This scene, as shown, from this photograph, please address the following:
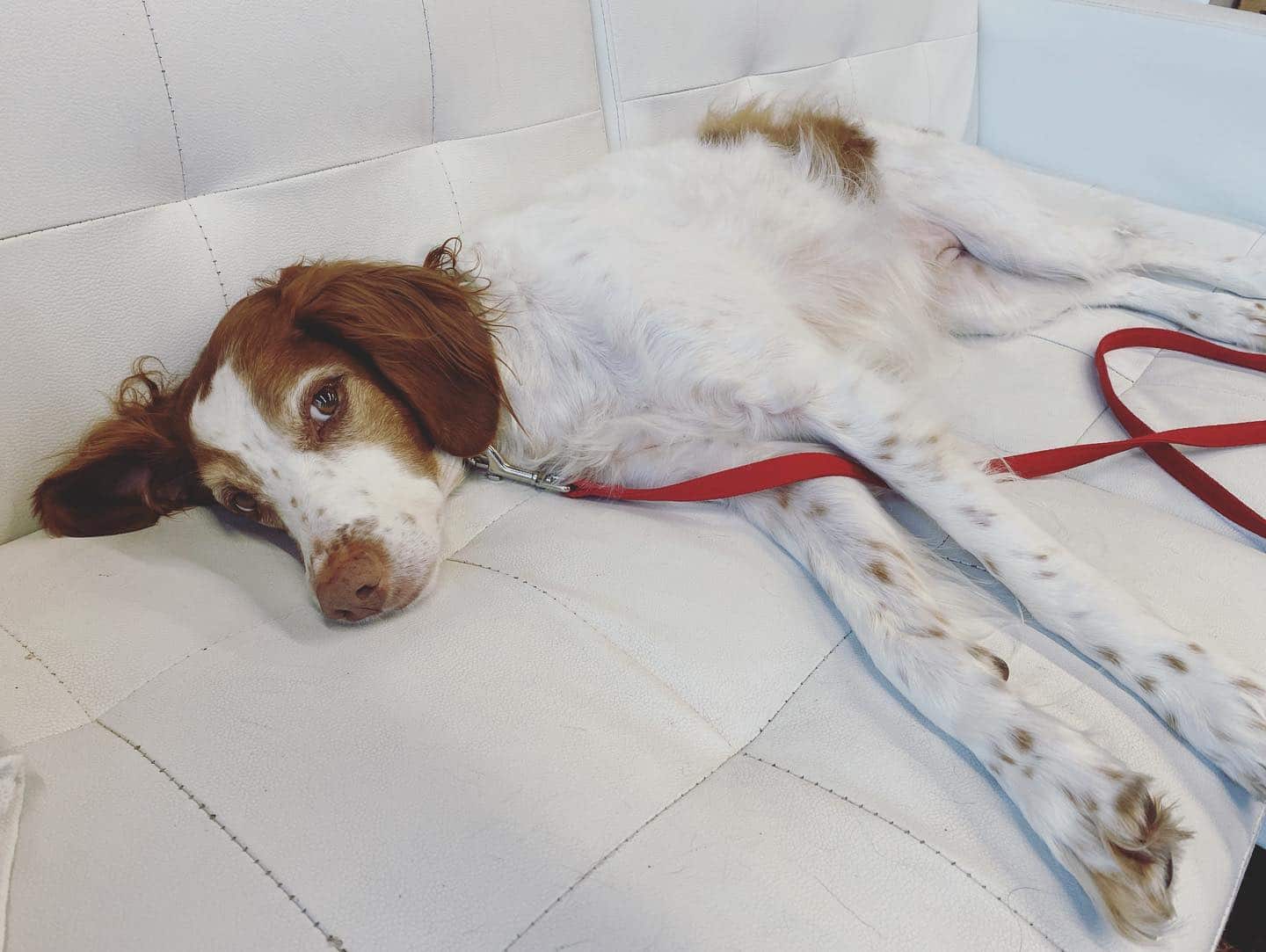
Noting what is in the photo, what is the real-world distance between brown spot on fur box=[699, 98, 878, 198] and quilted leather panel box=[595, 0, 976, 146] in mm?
108

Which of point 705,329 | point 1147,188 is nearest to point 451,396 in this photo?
point 705,329

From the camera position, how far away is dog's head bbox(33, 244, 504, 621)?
59.3 inches

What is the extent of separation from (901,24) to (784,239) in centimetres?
135

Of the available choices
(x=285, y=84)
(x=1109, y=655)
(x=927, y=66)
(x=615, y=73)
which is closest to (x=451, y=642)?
(x=1109, y=655)

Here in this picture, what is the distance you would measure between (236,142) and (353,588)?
868 millimetres

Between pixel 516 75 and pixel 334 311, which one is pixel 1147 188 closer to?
pixel 516 75

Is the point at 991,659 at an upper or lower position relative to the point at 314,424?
lower

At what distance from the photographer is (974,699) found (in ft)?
3.98

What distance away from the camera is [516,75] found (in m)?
2.04

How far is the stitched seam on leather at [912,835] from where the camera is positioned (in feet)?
3.13

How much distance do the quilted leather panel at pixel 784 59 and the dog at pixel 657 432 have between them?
0.81 ft

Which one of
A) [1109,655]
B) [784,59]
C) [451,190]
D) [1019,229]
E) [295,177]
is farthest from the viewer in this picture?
[784,59]

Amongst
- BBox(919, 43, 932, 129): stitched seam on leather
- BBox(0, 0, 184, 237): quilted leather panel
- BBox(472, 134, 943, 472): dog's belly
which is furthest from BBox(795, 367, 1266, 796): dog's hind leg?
BBox(919, 43, 932, 129): stitched seam on leather

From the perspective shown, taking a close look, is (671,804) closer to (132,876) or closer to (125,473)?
Answer: (132,876)
